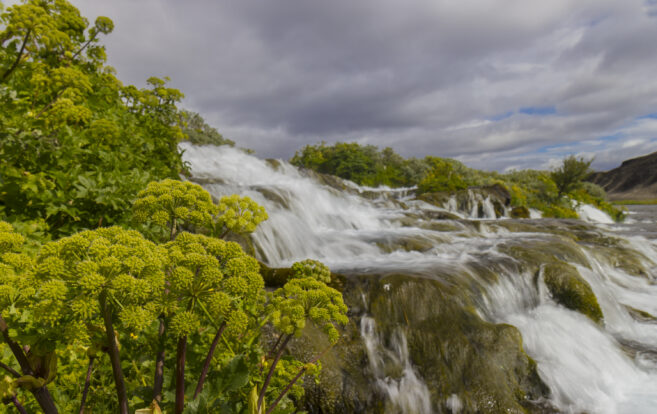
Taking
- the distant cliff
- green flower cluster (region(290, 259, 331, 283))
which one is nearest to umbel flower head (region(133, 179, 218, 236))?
green flower cluster (region(290, 259, 331, 283))

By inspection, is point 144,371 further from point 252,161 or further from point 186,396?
point 252,161

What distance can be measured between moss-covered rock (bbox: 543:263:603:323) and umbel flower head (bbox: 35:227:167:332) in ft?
24.4

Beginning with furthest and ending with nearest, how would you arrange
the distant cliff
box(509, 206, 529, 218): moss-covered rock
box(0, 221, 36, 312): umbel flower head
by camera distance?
the distant cliff, box(509, 206, 529, 218): moss-covered rock, box(0, 221, 36, 312): umbel flower head

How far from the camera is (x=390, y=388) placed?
386 centimetres

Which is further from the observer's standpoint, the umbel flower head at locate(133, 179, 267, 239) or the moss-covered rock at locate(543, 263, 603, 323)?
the moss-covered rock at locate(543, 263, 603, 323)

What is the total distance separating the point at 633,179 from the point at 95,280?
6221 inches

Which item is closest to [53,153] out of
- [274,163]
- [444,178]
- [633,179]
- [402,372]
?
[402,372]

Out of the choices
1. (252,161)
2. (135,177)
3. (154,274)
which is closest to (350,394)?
(154,274)

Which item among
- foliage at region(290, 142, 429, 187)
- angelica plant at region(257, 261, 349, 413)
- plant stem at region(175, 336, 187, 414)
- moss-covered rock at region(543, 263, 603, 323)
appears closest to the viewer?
plant stem at region(175, 336, 187, 414)

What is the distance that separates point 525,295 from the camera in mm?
6234

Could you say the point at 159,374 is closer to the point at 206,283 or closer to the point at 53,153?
the point at 206,283

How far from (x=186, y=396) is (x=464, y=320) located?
4276 mm

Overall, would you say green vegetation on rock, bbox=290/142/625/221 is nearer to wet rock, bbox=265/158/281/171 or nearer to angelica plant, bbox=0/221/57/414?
wet rock, bbox=265/158/281/171

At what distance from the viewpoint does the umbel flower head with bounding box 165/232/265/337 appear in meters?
1.21
